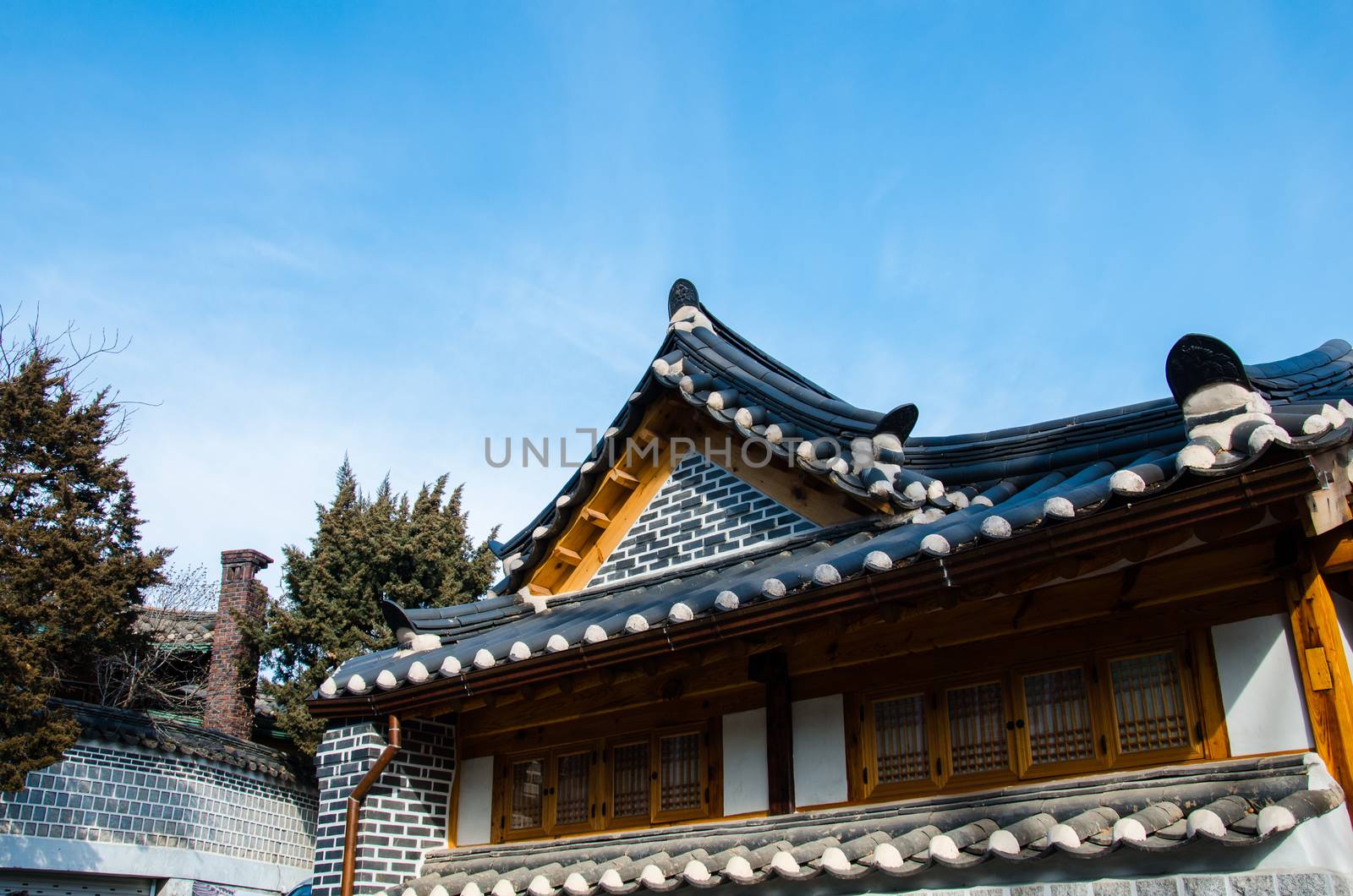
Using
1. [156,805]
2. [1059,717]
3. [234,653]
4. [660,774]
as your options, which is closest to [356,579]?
[234,653]

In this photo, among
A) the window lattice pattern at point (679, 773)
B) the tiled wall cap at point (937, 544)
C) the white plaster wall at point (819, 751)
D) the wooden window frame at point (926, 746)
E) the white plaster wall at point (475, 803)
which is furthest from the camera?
the white plaster wall at point (475, 803)

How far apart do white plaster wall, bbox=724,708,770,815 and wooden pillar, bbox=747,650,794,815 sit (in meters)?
0.07

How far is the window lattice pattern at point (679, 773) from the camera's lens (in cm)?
771

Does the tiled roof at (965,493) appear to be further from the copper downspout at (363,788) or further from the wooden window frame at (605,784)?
the wooden window frame at (605,784)

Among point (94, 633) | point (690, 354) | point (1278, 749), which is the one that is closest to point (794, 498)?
point (690, 354)

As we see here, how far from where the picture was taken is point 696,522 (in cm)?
962

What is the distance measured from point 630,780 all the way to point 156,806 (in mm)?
11330

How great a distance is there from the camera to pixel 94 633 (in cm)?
1591

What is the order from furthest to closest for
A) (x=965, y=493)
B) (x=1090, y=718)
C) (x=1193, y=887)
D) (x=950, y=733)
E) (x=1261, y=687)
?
(x=965, y=493) → (x=950, y=733) → (x=1090, y=718) → (x=1261, y=687) → (x=1193, y=887)

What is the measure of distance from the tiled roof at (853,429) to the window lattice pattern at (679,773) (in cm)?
211

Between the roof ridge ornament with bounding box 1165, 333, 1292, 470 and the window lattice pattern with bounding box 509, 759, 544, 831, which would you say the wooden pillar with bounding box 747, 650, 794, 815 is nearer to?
the window lattice pattern with bounding box 509, 759, 544, 831

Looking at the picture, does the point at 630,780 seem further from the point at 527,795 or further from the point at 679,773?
the point at 527,795

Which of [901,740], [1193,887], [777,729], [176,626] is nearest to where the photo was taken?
[1193,887]

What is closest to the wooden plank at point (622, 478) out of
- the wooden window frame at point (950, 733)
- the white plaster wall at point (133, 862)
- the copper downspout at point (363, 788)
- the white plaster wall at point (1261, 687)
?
the copper downspout at point (363, 788)
